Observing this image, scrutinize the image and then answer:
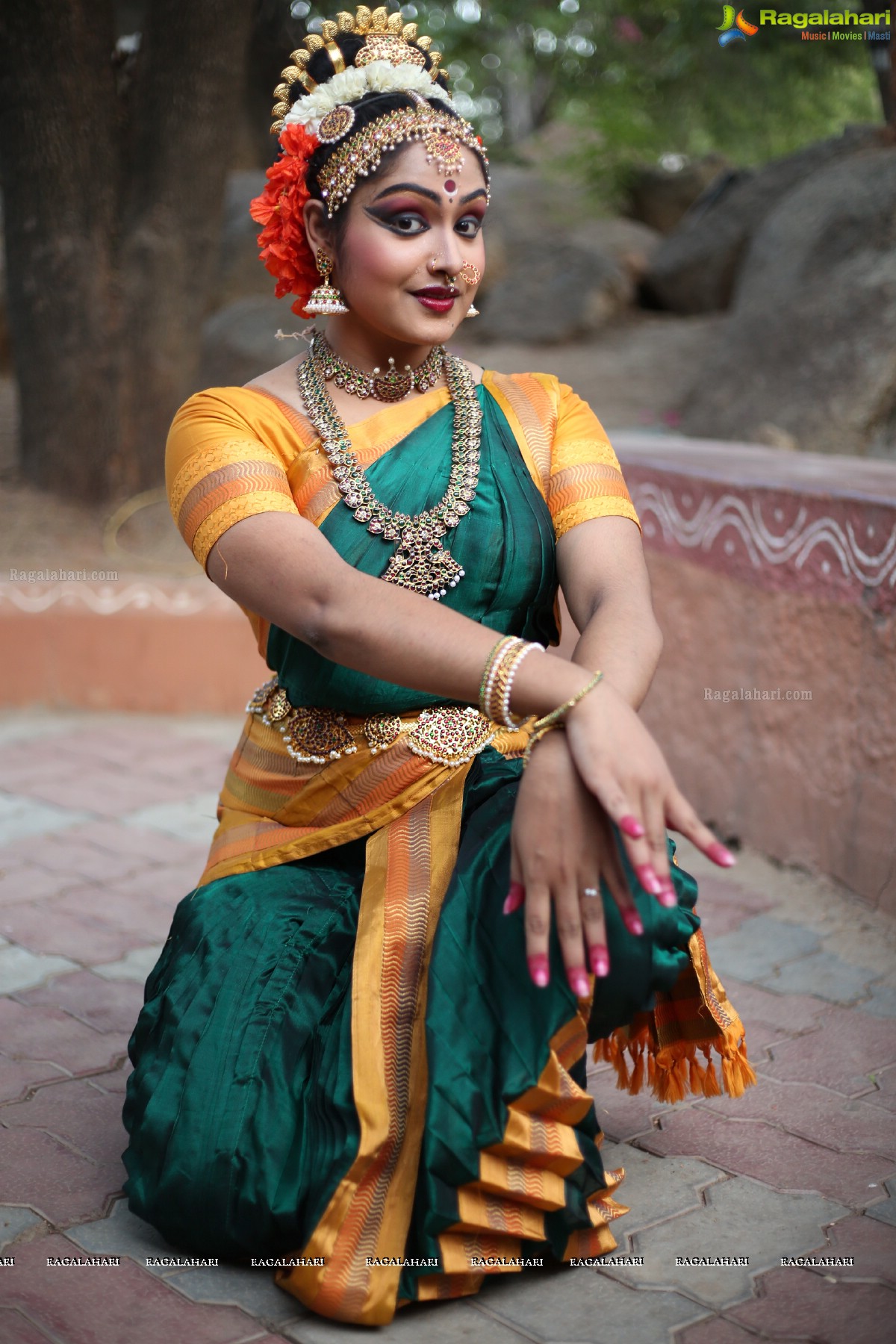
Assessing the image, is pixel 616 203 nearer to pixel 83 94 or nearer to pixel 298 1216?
pixel 83 94

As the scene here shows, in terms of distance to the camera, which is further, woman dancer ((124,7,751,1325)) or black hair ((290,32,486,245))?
black hair ((290,32,486,245))

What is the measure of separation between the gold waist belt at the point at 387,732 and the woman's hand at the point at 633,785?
422 millimetres

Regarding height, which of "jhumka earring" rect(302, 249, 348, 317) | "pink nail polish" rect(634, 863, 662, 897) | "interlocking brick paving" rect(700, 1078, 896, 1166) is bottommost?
"interlocking brick paving" rect(700, 1078, 896, 1166)

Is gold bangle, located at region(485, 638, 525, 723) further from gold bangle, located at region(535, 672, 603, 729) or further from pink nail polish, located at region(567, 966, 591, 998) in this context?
pink nail polish, located at region(567, 966, 591, 998)

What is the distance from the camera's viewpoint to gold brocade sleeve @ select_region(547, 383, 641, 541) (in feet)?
8.07

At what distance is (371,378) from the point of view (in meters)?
2.55

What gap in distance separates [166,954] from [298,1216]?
0.56 metres

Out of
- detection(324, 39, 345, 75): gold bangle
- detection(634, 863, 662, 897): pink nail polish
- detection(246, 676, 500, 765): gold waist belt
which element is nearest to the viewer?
detection(634, 863, 662, 897): pink nail polish

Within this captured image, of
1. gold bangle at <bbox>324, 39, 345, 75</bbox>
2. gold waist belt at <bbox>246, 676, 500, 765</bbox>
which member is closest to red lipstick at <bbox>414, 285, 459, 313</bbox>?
gold bangle at <bbox>324, 39, 345, 75</bbox>

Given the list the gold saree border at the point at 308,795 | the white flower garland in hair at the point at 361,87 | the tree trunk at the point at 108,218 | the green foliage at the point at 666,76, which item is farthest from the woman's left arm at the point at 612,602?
the green foliage at the point at 666,76

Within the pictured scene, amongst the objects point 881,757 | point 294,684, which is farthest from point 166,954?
point 881,757

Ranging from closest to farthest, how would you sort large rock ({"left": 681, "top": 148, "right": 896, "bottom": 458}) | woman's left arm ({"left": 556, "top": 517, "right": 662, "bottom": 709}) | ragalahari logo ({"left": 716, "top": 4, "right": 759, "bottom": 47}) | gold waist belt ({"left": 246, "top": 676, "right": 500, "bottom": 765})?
woman's left arm ({"left": 556, "top": 517, "right": 662, "bottom": 709})
gold waist belt ({"left": 246, "top": 676, "right": 500, "bottom": 765})
large rock ({"left": 681, "top": 148, "right": 896, "bottom": 458})
ragalahari logo ({"left": 716, "top": 4, "right": 759, "bottom": 47})

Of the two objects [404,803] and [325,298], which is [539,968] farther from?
[325,298]

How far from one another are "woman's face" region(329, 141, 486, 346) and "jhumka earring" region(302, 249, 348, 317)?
0.03 meters
